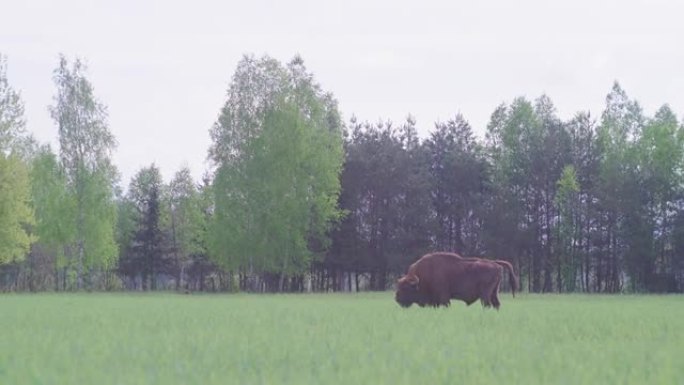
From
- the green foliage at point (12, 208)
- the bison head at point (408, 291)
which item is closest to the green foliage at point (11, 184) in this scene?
the green foliage at point (12, 208)

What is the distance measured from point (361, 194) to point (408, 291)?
43.8 m

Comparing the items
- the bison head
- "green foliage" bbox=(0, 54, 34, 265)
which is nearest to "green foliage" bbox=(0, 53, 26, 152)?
"green foliage" bbox=(0, 54, 34, 265)

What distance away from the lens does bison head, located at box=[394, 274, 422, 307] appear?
2577cm

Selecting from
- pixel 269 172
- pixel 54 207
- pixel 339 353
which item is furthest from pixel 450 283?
pixel 54 207

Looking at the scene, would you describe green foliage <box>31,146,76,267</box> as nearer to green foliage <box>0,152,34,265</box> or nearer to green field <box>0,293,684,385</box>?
green foliage <box>0,152,34,265</box>

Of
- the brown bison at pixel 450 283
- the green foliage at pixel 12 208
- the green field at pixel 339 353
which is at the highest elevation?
the green foliage at pixel 12 208

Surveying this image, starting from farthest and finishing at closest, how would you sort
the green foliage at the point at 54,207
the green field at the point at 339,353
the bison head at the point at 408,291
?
the green foliage at the point at 54,207 < the bison head at the point at 408,291 < the green field at the point at 339,353

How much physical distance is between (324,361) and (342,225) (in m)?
58.8

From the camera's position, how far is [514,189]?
69.2 meters

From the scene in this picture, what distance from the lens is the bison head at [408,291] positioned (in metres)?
25.8

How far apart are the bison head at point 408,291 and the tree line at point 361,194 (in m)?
32.3

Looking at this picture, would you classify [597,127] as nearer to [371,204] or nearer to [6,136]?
[371,204]

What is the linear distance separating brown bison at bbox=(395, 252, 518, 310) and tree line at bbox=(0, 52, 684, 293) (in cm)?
3253

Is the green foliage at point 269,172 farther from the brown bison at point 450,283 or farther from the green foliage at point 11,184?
the brown bison at point 450,283
